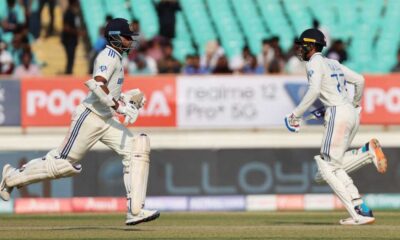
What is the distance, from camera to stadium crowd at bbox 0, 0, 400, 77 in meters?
19.0

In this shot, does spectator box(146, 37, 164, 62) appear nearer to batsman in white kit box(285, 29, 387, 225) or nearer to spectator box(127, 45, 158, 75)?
spectator box(127, 45, 158, 75)

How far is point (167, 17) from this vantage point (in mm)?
21562

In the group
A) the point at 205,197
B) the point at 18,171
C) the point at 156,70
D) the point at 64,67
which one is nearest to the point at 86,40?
the point at 64,67

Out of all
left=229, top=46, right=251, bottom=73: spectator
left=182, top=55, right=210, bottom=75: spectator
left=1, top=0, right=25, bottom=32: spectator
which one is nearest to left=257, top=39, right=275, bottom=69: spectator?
left=229, top=46, right=251, bottom=73: spectator

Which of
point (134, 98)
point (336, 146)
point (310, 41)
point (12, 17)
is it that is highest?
point (12, 17)

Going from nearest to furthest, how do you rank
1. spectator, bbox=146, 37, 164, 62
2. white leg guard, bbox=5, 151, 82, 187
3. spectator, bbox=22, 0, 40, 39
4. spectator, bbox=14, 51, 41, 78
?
white leg guard, bbox=5, 151, 82, 187
spectator, bbox=14, 51, 41, 78
spectator, bbox=146, 37, 164, 62
spectator, bbox=22, 0, 40, 39

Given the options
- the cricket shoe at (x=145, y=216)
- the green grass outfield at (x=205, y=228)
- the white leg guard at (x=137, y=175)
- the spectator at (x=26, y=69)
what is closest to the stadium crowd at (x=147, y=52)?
the spectator at (x=26, y=69)

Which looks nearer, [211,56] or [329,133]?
[329,133]

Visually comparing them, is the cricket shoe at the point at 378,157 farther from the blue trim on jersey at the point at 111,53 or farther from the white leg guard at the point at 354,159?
the blue trim on jersey at the point at 111,53

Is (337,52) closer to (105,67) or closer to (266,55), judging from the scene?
(266,55)

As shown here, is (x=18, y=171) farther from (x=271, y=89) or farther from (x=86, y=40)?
(x=86, y=40)

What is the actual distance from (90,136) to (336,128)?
7.64 ft

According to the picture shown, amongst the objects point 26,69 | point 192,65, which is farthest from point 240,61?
point 26,69

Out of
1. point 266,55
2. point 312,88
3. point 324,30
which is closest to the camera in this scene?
point 312,88
